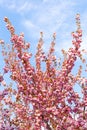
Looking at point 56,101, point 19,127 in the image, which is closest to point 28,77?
point 56,101

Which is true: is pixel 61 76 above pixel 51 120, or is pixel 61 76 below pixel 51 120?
above

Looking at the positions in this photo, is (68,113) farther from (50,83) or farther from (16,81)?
(16,81)

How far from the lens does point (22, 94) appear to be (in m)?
10.3

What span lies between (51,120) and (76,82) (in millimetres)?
1957

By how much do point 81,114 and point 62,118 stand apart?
68 cm

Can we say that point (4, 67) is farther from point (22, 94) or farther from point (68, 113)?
point (68, 113)

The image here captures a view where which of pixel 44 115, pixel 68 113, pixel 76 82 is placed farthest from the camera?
pixel 76 82

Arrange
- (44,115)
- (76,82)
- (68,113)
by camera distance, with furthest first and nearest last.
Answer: (76,82)
(68,113)
(44,115)

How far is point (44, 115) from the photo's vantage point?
9.73m

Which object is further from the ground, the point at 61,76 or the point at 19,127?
the point at 61,76

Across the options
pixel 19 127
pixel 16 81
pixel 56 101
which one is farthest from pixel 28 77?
pixel 19 127

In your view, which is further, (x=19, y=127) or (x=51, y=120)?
(x=19, y=127)

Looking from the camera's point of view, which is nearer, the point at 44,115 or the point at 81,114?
the point at 44,115

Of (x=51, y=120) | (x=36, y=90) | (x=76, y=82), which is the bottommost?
(x=51, y=120)
